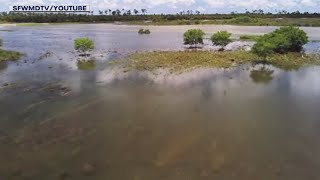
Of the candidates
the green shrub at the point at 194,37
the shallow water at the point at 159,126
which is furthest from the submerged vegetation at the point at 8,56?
the green shrub at the point at 194,37

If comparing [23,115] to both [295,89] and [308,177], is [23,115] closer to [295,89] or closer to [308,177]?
[308,177]

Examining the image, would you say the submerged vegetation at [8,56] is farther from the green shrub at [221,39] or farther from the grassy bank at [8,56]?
the green shrub at [221,39]

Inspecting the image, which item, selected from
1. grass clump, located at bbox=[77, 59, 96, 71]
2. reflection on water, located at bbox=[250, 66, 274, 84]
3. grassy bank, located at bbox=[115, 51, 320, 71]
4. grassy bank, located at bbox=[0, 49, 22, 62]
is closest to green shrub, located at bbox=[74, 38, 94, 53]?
grass clump, located at bbox=[77, 59, 96, 71]

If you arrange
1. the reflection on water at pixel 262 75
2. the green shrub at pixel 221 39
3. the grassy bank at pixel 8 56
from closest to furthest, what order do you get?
the reflection on water at pixel 262 75 → the grassy bank at pixel 8 56 → the green shrub at pixel 221 39

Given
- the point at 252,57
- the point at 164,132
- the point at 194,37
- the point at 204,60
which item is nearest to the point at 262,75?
the point at 204,60

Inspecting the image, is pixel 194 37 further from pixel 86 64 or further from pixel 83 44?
pixel 86 64

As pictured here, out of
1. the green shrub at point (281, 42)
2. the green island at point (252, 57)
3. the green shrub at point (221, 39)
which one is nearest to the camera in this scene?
the green island at point (252, 57)
